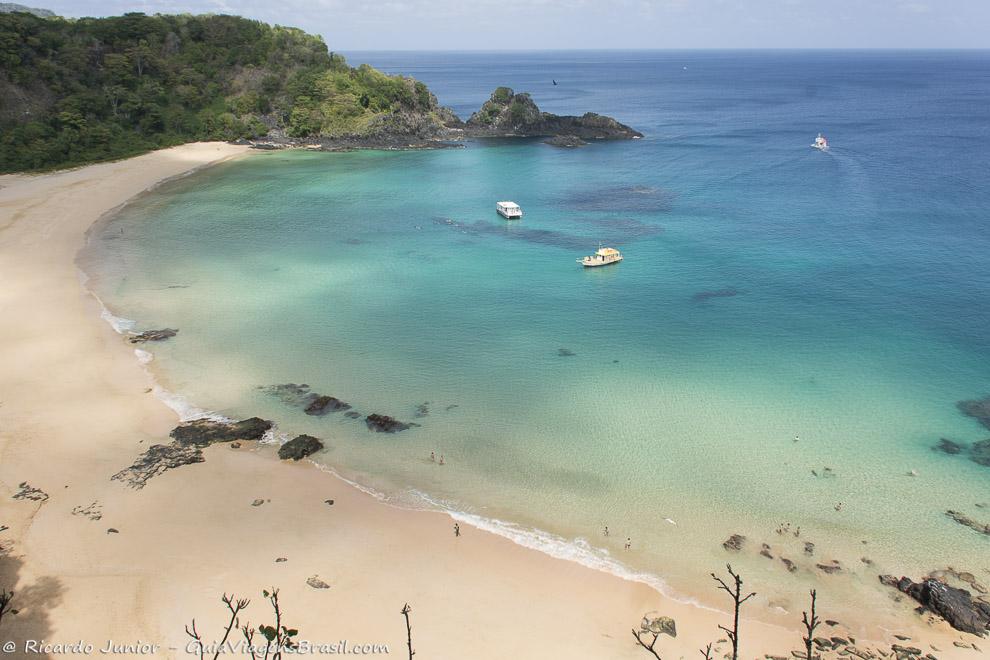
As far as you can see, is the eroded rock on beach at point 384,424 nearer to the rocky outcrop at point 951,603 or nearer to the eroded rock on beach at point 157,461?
the eroded rock on beach at point 157,461

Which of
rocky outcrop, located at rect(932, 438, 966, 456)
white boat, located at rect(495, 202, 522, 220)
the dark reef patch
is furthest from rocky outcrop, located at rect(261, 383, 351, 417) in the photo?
white boat, located at rect(495, 202, 522, 220)

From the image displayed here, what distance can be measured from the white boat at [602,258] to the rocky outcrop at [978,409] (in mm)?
23594

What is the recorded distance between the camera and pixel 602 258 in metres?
46.9

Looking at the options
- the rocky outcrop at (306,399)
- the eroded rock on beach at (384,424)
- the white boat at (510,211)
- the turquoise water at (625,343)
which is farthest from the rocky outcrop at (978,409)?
the white boat at (510,211)

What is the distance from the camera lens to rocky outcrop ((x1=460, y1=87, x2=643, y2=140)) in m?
108

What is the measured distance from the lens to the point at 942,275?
1756 inches

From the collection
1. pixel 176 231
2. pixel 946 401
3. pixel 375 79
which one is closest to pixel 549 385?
pixel 946 401

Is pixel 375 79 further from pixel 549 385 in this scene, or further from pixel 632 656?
pixel 632 656

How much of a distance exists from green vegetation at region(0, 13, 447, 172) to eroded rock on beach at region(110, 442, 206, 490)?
67.4 metres

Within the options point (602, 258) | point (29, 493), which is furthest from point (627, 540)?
point (602, 258)

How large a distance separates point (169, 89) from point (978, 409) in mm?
106020

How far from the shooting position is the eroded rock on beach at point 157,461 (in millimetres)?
24000

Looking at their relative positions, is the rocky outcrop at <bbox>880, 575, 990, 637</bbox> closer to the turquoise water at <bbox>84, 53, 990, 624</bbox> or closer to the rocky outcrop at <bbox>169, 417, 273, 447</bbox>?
the turquoise water at <bbox>84, 53, 990, 624</bbox>

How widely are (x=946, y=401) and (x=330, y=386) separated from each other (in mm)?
29167
